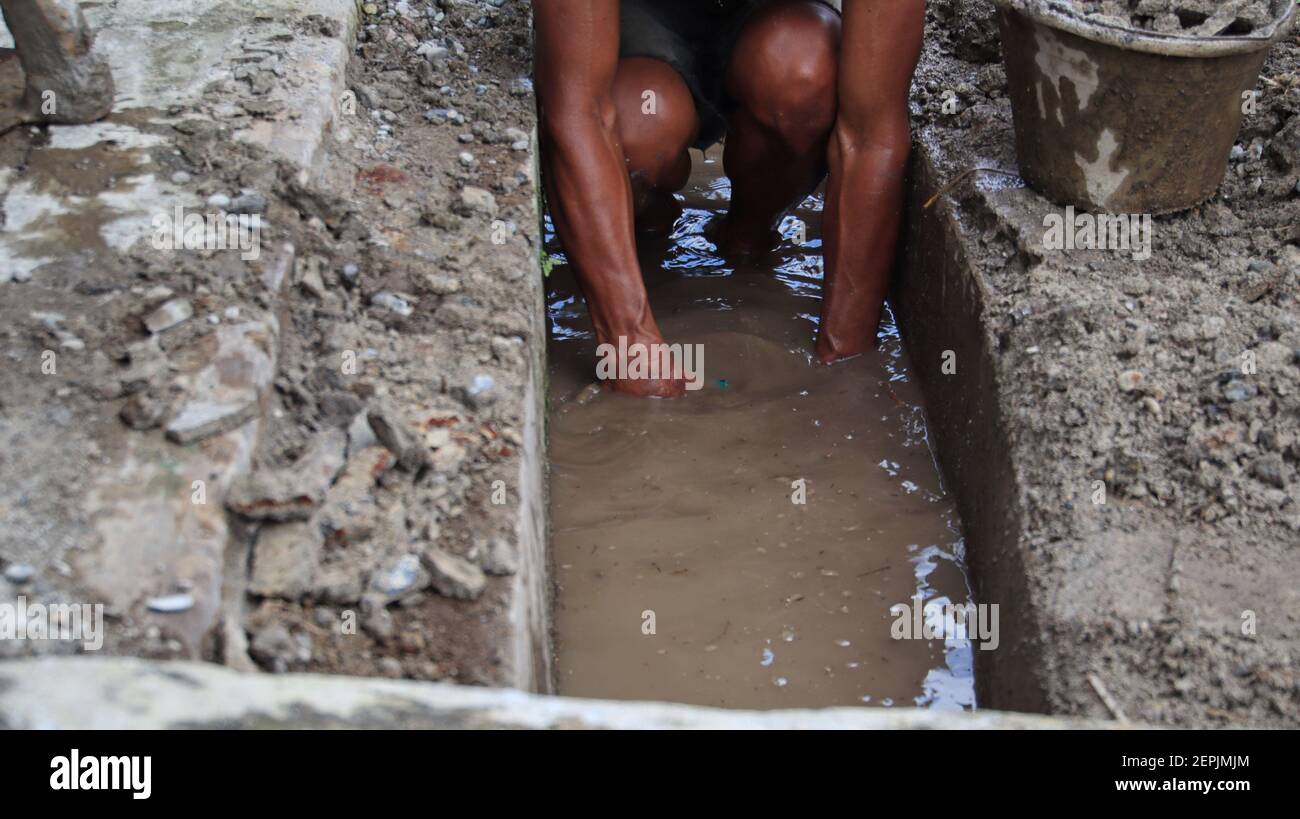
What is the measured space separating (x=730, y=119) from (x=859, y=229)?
47 cm

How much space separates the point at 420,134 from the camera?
2.74m

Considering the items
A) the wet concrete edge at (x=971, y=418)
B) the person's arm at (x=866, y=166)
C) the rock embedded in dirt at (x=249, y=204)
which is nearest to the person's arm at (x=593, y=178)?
the person's arm at (x=866, y=166)

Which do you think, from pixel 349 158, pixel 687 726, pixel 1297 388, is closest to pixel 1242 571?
pixel 1297 388

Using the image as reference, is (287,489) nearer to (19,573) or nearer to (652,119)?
(19,573)

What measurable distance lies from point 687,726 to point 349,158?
170cm

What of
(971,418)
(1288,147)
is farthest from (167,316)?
(1288,147)

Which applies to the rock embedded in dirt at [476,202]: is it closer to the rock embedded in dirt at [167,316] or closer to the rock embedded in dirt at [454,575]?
the rock embedded in dirt at [167,316]

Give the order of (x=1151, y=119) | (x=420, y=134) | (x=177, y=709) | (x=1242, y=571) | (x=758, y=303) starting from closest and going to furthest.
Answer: (x=177, y=709)
(x=1242, y=571)
(x=1151, y=119)
(x=420, y=134)
(x=758, y=303)

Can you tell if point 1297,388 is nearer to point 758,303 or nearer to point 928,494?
point 928,494

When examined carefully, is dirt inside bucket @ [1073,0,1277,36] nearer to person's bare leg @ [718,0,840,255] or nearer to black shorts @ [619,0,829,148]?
person's bare leg @ [718,0,840,255]

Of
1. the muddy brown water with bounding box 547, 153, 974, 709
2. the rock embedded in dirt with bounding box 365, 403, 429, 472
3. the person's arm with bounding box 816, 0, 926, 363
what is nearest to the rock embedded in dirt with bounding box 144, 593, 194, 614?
the rock embedded in dirt with bounding box 365, 403, 429, 472

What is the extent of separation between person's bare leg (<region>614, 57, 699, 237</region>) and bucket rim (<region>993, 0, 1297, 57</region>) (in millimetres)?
890

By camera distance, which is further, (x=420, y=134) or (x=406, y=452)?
(x=420, y=134)

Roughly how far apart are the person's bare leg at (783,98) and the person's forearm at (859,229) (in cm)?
9
